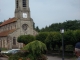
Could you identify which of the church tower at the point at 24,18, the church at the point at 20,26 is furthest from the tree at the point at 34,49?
the church tower at the point at 24,18

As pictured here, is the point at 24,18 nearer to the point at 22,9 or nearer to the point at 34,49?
the point at 22,9

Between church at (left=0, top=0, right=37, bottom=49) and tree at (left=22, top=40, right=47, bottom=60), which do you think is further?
church at (left=0, top=0, right=37, bottom=49)

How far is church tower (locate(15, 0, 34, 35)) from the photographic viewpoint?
82.8 m

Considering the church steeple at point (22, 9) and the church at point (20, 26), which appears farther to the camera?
the church steeple at point (22, 9)

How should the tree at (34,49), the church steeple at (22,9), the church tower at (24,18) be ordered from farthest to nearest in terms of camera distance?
the church steeple at (22,9) < the church tower at (24,18) < the tree at (34,49)

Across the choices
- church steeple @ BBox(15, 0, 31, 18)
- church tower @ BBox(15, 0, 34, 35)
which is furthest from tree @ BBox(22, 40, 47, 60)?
church steeple @ BBox(15, 0, 31, 18)

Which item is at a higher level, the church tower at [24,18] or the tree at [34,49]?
the church tower at [24,18]

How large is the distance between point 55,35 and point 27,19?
91.9 ft

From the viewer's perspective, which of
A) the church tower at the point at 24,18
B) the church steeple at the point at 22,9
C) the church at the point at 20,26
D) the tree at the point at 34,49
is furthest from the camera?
the church steeple at the point at 22,9

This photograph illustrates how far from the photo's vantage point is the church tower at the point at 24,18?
271ft

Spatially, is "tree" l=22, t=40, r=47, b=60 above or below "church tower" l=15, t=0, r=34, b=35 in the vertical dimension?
below

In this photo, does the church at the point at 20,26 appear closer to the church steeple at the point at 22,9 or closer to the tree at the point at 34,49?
the church steeple at the point at 22,9

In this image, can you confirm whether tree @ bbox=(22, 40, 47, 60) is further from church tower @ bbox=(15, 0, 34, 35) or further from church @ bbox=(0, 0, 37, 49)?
church tower @ bbox=(15, 0, 34, 35)

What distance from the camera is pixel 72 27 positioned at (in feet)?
376
